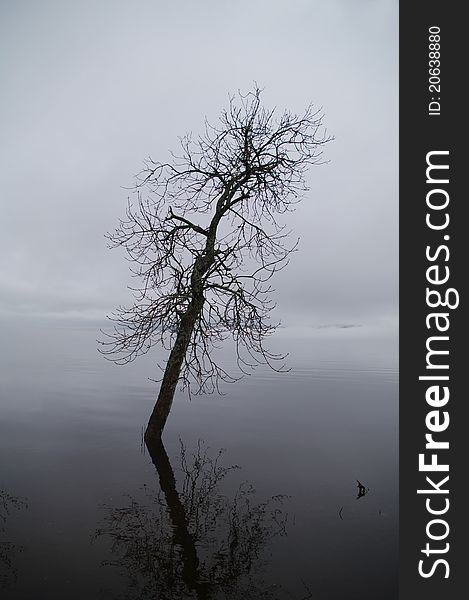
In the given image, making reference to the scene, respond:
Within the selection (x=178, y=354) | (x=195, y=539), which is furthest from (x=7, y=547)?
(x=178, y=354)

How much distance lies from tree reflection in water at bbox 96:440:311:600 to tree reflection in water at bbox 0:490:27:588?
142 cm

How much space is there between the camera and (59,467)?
446 inches

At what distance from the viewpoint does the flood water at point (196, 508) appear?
6.21 metres

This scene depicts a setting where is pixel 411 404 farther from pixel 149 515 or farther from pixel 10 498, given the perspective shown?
pixel 10 498

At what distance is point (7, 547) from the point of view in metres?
6.92

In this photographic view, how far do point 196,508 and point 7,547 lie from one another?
369 centimetres

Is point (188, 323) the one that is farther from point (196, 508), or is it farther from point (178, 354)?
point (196, 508)

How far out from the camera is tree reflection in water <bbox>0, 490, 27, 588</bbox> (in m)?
6.11

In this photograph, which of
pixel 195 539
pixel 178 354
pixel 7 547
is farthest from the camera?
pixel 178 354

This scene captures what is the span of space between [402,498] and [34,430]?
46.4 feet

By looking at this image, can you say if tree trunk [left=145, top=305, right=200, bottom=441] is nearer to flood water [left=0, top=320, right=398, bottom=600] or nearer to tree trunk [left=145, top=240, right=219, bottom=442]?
tree trunk [left=145, top=240, right=219, bottom=442]

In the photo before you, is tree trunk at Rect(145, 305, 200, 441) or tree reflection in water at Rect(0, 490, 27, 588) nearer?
tree reflection in water at Rect(0, 490, 27, 588)

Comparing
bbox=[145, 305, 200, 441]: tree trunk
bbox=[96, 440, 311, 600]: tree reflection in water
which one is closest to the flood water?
bbox=[96, 440, 311, 600]: tree reflection in water

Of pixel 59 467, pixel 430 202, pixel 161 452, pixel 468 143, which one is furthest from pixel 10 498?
pixel 468 143
